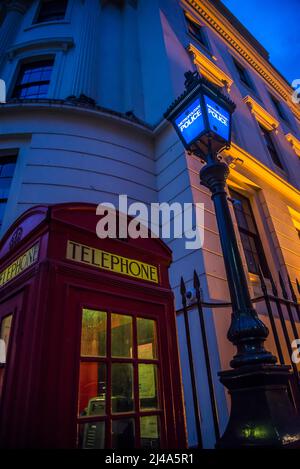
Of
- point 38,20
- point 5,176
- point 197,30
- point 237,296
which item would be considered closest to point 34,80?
point 38,20

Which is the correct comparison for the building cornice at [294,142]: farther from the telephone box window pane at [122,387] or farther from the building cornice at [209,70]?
the telephone box window pane at [122,387]

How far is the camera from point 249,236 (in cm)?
769

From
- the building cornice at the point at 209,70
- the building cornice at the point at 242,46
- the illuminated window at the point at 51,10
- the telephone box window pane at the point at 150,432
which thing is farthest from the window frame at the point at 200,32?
the telephone box window pane at the point at 150,432

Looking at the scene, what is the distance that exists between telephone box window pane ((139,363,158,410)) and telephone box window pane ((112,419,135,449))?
16cm

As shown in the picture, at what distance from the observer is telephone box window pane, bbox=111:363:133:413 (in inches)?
79.0

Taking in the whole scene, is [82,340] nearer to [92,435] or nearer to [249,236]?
[92,435]

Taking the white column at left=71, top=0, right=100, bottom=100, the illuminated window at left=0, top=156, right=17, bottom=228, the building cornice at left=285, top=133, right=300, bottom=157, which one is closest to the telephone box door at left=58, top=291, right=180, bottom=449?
the illuminated window at left=0, top=156, right=17, bottom=228

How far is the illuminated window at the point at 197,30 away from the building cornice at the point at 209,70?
5.62 ft

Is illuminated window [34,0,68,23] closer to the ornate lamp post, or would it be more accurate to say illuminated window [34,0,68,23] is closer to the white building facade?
the white building facade

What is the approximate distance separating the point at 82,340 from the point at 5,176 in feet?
18.2

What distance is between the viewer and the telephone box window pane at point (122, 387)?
2.01 metres

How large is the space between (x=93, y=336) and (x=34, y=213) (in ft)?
3.57
